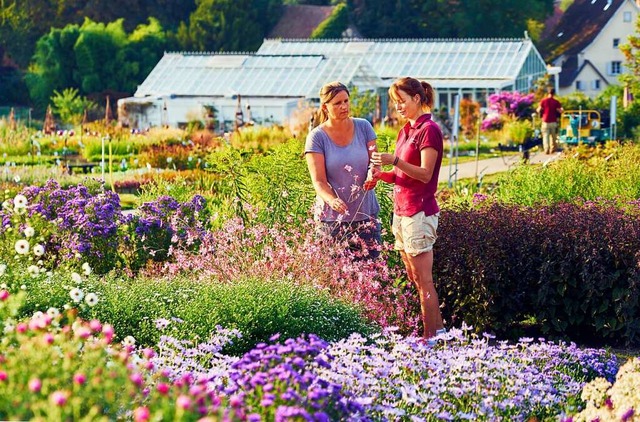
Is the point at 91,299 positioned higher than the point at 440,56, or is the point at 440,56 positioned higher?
the point at 440,56

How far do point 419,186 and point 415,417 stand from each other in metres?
2.24

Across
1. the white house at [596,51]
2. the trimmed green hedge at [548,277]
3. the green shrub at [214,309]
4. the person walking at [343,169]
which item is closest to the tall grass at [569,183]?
the trimmed green hedge at [548,277]

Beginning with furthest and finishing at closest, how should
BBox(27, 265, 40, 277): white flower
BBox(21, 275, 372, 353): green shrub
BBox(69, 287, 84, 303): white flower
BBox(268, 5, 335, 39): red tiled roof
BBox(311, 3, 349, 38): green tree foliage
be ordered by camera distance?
BBox(268, 5, 335, 39): red tiled roof
BBox(311, 3, 349, 38): green tree foliage
BBox(21, 275, 372, 353): green shrub
BBox(27, 265, 40, 277): white flower
BBox(69, 287, 84, 303): white flower

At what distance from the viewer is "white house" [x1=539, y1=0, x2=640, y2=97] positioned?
5684 cm

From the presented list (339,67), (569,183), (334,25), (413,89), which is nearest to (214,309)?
(413,89)

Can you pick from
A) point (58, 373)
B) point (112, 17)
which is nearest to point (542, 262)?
point (58, 373)

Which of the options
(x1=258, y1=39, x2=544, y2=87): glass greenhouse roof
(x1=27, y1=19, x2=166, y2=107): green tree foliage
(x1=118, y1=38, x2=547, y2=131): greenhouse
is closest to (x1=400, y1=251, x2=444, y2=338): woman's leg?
(x1=118, y1=38, x2=547, y2=131): greenhouse

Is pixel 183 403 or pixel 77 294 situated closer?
pixel 183 403

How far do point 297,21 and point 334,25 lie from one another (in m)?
3.89

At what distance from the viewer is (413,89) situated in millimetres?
6762

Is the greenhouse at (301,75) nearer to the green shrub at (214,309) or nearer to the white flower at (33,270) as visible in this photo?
the green shrub at (214,309)

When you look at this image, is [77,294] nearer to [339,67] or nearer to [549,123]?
[549,123]

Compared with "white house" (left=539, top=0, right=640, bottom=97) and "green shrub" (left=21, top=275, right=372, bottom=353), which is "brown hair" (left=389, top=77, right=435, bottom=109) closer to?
"green shrub" (left=21, top=275, right=372, bottom=353)

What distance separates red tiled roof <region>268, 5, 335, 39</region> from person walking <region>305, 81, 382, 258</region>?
50451mm
